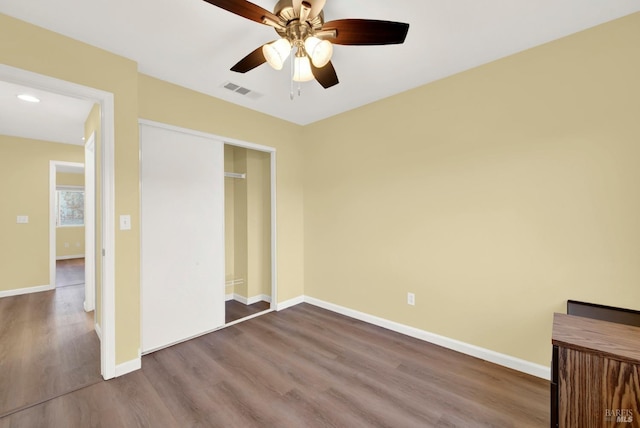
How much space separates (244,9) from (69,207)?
9600mm

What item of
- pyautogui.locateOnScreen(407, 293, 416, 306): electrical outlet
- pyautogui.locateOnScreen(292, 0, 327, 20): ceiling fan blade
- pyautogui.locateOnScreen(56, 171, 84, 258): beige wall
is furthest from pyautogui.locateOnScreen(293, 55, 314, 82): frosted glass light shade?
pyautogui.locateOnScreen(56, 171, 84, 258): beige wall

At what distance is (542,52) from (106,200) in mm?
3602

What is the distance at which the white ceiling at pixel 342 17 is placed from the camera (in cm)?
161

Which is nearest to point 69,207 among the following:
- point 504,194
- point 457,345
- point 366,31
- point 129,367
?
point 129,367

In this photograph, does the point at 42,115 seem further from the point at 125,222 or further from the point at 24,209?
the point at 125,222

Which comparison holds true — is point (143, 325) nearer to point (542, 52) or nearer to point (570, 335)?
point (570, 335)

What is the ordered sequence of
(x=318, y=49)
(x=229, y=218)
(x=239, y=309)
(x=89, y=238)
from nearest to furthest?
1. (x=318, y=49)
2. (x=89, y=238)
3. (x=239, y=309)
4. (x=229, y=218)

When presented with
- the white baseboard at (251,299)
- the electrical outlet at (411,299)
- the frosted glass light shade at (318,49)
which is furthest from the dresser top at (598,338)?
the white baseboard at (251,299)

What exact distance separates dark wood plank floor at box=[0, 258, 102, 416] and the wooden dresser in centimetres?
302

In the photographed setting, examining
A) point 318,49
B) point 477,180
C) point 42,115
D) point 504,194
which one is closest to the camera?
point 318,49

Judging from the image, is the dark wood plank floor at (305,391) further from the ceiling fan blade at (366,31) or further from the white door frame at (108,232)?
the ceiling fan blade at (366,31)

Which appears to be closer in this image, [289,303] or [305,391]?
[305,391]

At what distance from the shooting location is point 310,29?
61.1 inches

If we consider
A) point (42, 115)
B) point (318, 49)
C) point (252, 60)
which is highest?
point (42, 115)
